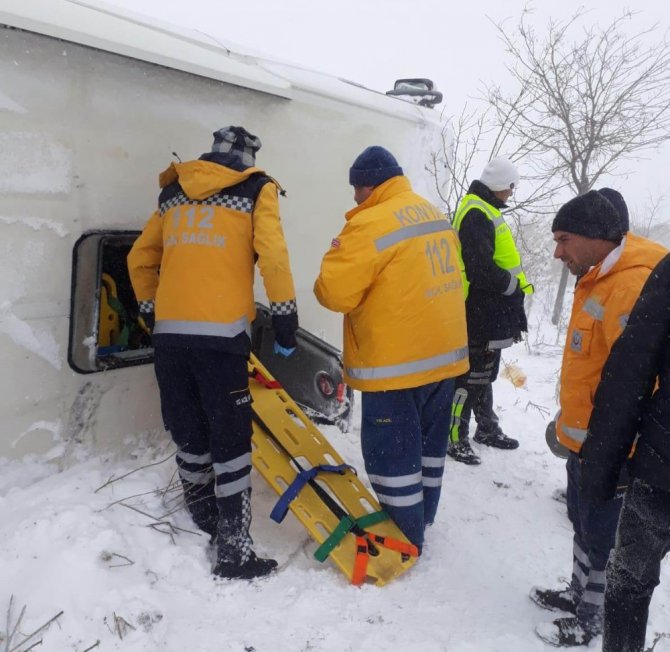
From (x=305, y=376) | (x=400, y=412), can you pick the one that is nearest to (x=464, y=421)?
(x=305, y=376)

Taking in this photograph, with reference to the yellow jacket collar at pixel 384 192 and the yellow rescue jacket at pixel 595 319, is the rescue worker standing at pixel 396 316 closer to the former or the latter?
the yellow jacket collar at pixel 384 192

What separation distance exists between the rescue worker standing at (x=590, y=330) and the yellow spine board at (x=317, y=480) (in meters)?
0.77

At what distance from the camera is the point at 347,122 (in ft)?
14.2

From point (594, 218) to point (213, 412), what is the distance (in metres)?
1.87

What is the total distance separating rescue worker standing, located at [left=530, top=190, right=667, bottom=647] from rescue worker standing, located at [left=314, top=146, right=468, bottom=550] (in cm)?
63

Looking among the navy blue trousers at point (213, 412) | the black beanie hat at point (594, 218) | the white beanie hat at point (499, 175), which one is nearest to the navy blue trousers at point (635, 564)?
the black beanie hat at point (594, 218)

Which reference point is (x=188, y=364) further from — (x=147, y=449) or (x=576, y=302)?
(x=576, y=302)

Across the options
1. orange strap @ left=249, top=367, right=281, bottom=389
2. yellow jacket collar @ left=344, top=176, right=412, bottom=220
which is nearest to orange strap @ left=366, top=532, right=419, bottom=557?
orange strap @ left=249, top=367, right=281, bottom=389

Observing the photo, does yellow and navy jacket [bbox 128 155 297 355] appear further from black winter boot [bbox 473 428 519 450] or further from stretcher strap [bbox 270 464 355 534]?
black winter boot [bbox 473 428 519 450]

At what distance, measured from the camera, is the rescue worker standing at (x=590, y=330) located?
208 cm

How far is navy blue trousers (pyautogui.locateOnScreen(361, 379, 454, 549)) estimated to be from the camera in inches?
108

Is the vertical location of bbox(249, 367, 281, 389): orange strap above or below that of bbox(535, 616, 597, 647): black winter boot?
above

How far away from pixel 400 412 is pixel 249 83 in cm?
221

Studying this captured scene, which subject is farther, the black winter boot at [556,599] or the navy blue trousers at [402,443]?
the navy blue trousers at [402,443]
